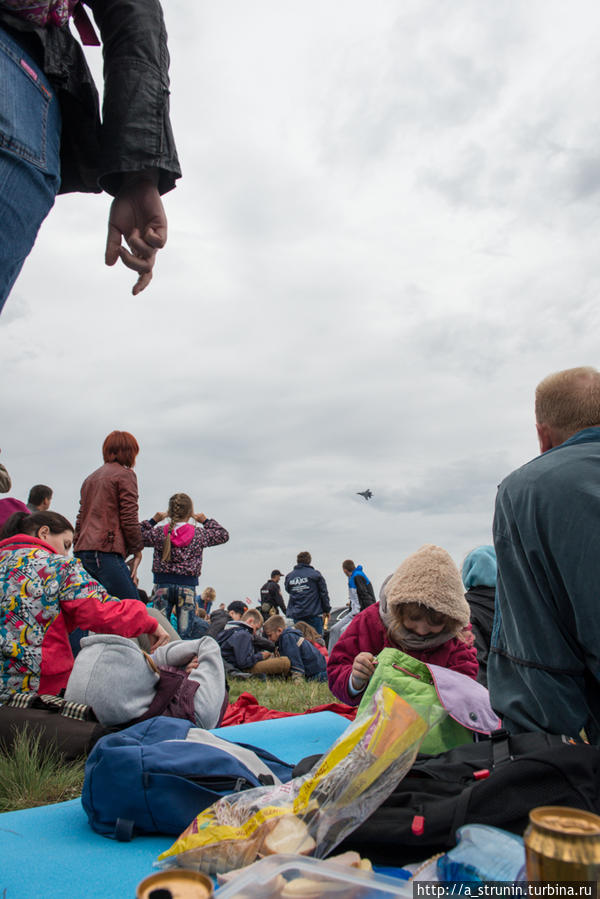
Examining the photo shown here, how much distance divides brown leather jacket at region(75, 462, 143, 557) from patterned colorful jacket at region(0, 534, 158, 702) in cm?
165

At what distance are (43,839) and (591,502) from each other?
6.31 ft

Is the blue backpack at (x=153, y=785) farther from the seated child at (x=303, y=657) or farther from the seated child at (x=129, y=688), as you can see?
the seated child at (x=303, y=657)

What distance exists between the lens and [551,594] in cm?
186

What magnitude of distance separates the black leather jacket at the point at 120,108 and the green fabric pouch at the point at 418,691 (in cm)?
193

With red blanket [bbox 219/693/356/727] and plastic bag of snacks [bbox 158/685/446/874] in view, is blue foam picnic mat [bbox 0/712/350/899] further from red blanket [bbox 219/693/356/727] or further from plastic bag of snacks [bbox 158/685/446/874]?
red blanket [bbox 219/693/356/727]

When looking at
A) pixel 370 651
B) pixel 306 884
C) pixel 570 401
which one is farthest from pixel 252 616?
pixel 306 884

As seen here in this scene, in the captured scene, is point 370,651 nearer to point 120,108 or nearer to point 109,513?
point 109,513

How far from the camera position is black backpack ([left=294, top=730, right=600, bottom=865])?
1.53 metres

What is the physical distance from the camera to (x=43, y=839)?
2.08 metres

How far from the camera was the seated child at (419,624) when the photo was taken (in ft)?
10.6

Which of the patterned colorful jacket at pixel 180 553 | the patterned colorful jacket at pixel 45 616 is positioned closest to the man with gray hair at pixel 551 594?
the patterned colorful jacket at pixel 45 616

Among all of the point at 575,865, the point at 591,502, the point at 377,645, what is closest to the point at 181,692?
the point at 377,645

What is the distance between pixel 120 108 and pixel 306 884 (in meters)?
1.46

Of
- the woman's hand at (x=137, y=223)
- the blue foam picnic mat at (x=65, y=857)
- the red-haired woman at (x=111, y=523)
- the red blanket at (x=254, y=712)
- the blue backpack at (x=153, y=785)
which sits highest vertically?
the woman's hand at (x=137, y=223)
